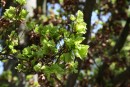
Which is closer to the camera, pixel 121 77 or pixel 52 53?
pixel 52 53

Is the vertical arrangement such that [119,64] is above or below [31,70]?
above

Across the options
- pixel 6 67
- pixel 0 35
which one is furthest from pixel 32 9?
pixel 0 35

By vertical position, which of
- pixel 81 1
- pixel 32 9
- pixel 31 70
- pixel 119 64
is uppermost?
pixel 81 1

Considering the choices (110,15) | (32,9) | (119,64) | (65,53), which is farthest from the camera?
(110,15)

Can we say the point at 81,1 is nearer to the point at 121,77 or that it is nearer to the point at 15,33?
the point at 121,77

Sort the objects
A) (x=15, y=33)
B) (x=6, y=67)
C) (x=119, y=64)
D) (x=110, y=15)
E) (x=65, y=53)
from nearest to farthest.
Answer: (x=65, y=53), (x=15, y=33), (x=6, y=67), (x=119, y=64), (x=110, y=15)

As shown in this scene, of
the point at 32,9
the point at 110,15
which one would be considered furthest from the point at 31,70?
the point at 110,15

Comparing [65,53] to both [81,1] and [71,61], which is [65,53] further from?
[81,1]
